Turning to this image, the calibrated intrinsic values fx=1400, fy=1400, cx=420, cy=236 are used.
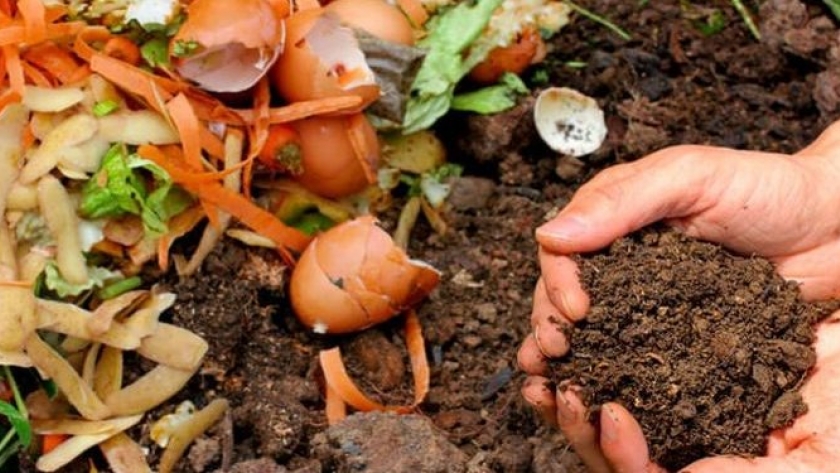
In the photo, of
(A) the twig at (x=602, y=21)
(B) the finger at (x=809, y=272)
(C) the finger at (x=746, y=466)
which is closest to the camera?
(C) the finger at (x=746, y=466)

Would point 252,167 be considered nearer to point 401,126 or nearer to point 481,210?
point 401,126

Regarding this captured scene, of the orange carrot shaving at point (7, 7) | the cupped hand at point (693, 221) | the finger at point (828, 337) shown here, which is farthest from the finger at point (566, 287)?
the orange carrot shaving at point (7, 7)

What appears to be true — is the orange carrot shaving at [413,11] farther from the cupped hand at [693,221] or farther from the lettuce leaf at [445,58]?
the cupped hand at [693,221]

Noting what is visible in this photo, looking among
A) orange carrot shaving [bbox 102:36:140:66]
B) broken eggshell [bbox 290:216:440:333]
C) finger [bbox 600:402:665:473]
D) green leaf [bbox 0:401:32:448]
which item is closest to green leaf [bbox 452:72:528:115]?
broken eggshell [bbox 290:216:440:333]

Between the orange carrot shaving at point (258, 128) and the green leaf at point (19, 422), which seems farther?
the orange carrot shaving at point (258, 128)

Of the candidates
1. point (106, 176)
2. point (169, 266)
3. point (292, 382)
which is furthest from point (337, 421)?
point (106, 176)

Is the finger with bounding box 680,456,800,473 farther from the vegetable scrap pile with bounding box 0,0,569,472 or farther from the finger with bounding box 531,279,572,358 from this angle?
the vegetable scrap pile with bounding box 0,0,569,472
